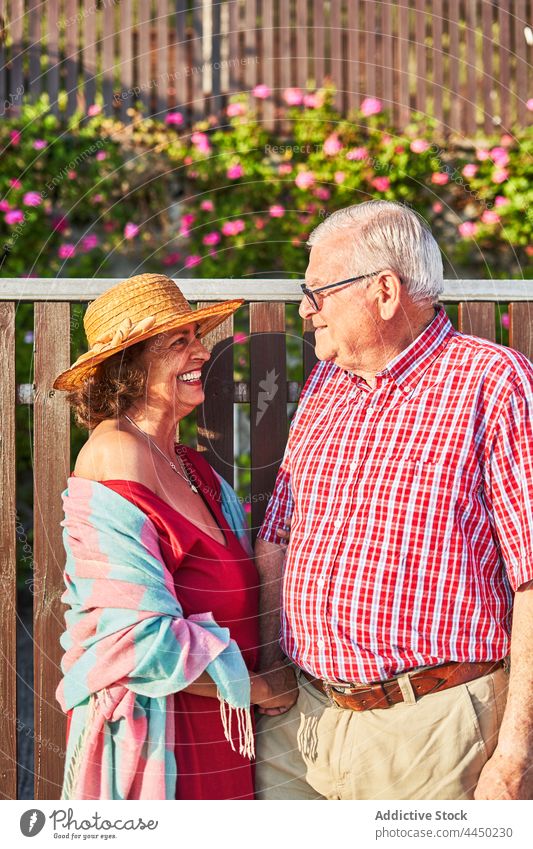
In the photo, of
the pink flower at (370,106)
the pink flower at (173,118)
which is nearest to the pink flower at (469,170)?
the pink flower at (370,106)

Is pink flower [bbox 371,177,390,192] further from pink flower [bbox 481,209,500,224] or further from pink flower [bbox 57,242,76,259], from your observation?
pink flower [bbox 57,242,76,259]

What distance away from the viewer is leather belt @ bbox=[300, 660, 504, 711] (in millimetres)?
1867

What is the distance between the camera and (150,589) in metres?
1.84

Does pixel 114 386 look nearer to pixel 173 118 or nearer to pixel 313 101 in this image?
pixel 173 118

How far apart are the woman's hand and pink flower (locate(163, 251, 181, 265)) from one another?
186 centimetres

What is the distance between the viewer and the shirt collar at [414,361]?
1.98m

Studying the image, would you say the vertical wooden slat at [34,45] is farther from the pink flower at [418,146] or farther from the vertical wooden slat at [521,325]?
the vertical wooden slat at [521,325]

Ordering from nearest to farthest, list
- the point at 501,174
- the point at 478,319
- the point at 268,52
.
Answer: the point at 478,319, the point at 268,52, the point at 501,174

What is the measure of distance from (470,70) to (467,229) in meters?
0.64

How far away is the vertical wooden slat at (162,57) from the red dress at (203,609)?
6.04 feet

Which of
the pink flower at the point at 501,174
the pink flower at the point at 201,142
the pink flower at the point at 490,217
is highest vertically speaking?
the pink flower at the point at 201,142

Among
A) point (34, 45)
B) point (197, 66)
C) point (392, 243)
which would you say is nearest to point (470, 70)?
point (197, 66)
